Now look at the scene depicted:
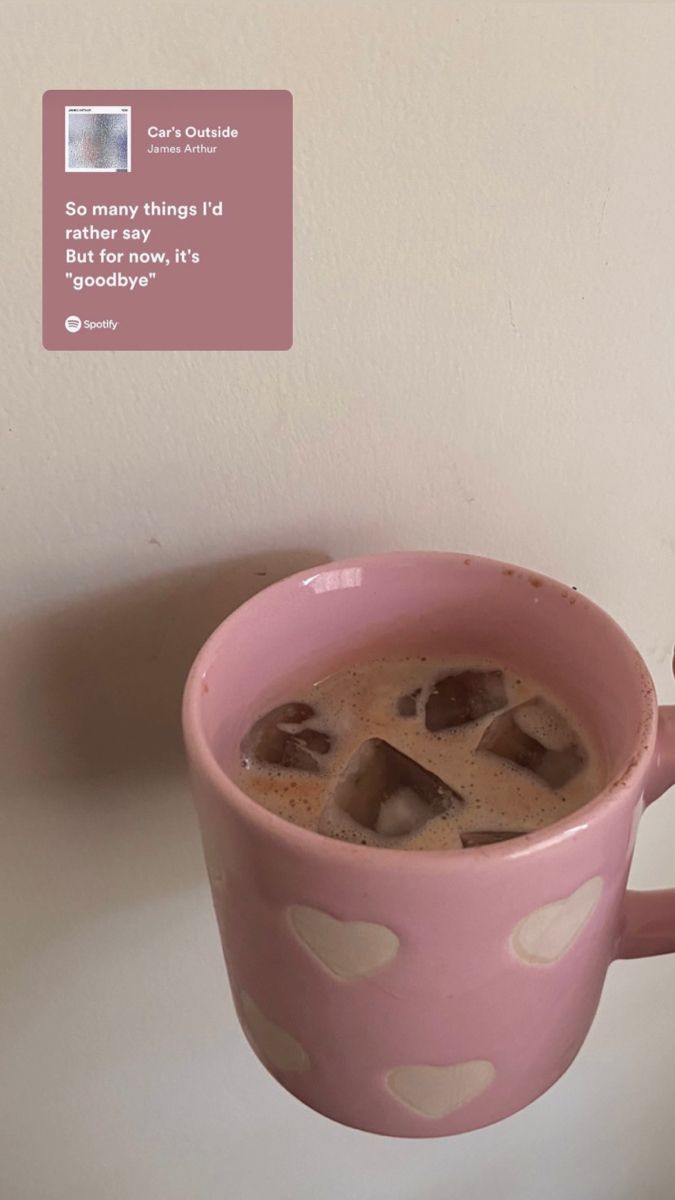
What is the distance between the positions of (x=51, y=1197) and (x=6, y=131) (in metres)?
0.68

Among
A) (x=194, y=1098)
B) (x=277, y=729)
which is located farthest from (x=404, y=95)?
(x=194, y=1098)

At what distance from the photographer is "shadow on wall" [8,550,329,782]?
527mm

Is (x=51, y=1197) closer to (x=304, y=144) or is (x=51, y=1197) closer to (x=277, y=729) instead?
(x=277, y=729)

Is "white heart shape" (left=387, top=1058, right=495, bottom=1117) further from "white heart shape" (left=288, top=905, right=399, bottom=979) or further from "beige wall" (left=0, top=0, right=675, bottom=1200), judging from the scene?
"beige wall" (left=0, top=0, right=675, bottom=1200)

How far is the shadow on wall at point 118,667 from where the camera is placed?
527 mm

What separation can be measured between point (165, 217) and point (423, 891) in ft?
0.90

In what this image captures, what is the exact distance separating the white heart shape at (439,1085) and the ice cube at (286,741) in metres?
0.12

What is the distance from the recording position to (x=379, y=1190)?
2.61ft

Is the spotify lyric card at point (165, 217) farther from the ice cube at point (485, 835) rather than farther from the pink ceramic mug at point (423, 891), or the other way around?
the ice cube at point (485, 835)

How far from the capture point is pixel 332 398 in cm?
49

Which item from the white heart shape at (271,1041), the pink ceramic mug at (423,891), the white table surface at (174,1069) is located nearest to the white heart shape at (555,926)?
the pink ceramic mug at (423,891)

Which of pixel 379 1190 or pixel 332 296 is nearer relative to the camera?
pixel 332 296

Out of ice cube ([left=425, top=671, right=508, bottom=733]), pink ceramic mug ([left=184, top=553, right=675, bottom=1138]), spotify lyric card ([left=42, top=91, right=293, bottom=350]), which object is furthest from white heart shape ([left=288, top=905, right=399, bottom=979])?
spotify lyric card ([left=42, top=91, right=293, bottom=350])

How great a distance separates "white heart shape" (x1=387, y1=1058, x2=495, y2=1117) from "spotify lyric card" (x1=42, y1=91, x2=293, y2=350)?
1.00 feet
